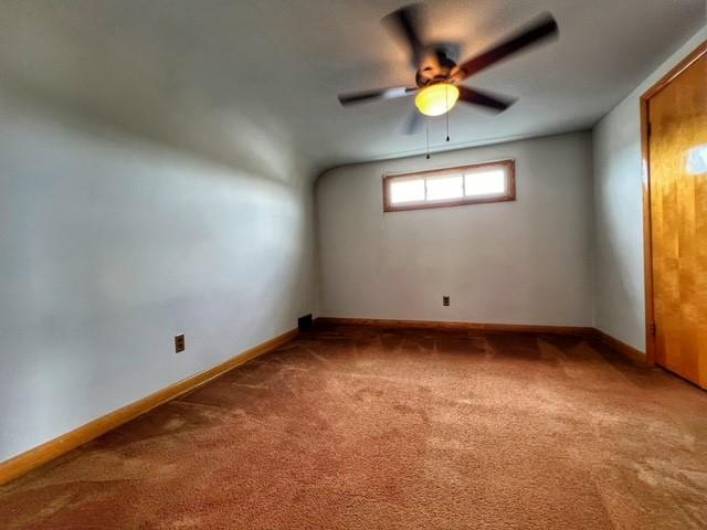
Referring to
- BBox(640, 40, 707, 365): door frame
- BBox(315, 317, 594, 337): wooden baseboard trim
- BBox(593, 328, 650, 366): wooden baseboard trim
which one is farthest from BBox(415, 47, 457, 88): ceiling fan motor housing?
BBox(315, 317, 594, 337): wooden baseboard trim

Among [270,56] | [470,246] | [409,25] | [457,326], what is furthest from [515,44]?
[457,326]

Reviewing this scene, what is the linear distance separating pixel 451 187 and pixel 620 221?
5.50 ft

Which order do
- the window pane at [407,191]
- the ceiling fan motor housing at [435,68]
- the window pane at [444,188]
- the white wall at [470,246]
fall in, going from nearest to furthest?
the ceiling fan motor housing at [435,68] → the white wall at [470,246] → the window pane at [444,188] → the window pane at [407,191]

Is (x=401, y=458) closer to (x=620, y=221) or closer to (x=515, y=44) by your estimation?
(x=515, y=44)

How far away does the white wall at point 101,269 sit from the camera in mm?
1518

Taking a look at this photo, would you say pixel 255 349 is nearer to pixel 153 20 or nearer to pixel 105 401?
Result: pixel 105 401

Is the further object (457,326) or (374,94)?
(457,326)

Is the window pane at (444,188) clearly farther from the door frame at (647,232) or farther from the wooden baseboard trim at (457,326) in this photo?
the door frame at (647,232)

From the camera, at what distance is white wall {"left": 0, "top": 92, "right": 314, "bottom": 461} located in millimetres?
1518

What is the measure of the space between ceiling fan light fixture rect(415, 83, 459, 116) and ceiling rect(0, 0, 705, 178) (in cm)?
24

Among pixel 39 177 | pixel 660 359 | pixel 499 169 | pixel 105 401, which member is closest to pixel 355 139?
pixel 499 169

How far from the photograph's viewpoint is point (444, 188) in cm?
385

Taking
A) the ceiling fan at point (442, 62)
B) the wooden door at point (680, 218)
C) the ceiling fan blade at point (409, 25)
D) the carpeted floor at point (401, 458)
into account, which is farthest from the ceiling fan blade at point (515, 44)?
the carpeted floor at point (401, 458)

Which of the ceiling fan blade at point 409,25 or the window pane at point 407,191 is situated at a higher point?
the ceiling fan blade at point 409,25
